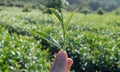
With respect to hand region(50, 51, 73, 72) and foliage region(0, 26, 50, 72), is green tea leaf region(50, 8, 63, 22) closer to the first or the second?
hand region(50, 51, 73, 72)

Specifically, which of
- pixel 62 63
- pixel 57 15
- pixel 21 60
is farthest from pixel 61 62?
pixel 21 60

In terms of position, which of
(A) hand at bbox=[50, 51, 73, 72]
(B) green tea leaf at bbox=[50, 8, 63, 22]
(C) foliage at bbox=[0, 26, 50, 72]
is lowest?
(C) foliage at bbox=[0, 26, 50, 72]

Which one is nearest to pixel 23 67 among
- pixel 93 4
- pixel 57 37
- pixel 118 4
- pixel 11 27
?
pixel 57 37

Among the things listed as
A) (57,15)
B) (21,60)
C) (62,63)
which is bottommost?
(21,60)

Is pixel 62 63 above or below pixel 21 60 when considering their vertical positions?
above

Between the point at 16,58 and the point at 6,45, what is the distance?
2.83 ft

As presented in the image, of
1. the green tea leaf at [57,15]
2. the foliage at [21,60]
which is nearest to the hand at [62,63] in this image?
the green tea leaf at [57,15]

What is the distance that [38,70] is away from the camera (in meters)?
4.69

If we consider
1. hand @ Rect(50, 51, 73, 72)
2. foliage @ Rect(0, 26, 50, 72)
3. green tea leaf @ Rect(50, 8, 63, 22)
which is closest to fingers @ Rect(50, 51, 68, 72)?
hand @ Rect(50, 51, 73, 72)

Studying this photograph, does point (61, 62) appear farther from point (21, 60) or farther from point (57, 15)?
point (21, 60)

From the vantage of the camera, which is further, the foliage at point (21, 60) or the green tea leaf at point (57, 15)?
the foliage at point (21, 60)

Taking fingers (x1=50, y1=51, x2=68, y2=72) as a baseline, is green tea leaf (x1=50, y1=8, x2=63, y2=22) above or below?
above

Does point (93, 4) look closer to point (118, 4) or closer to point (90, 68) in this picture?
point (118, 4)

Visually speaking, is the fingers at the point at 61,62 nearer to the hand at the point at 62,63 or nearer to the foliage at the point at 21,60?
the hand at the point at 62,63
